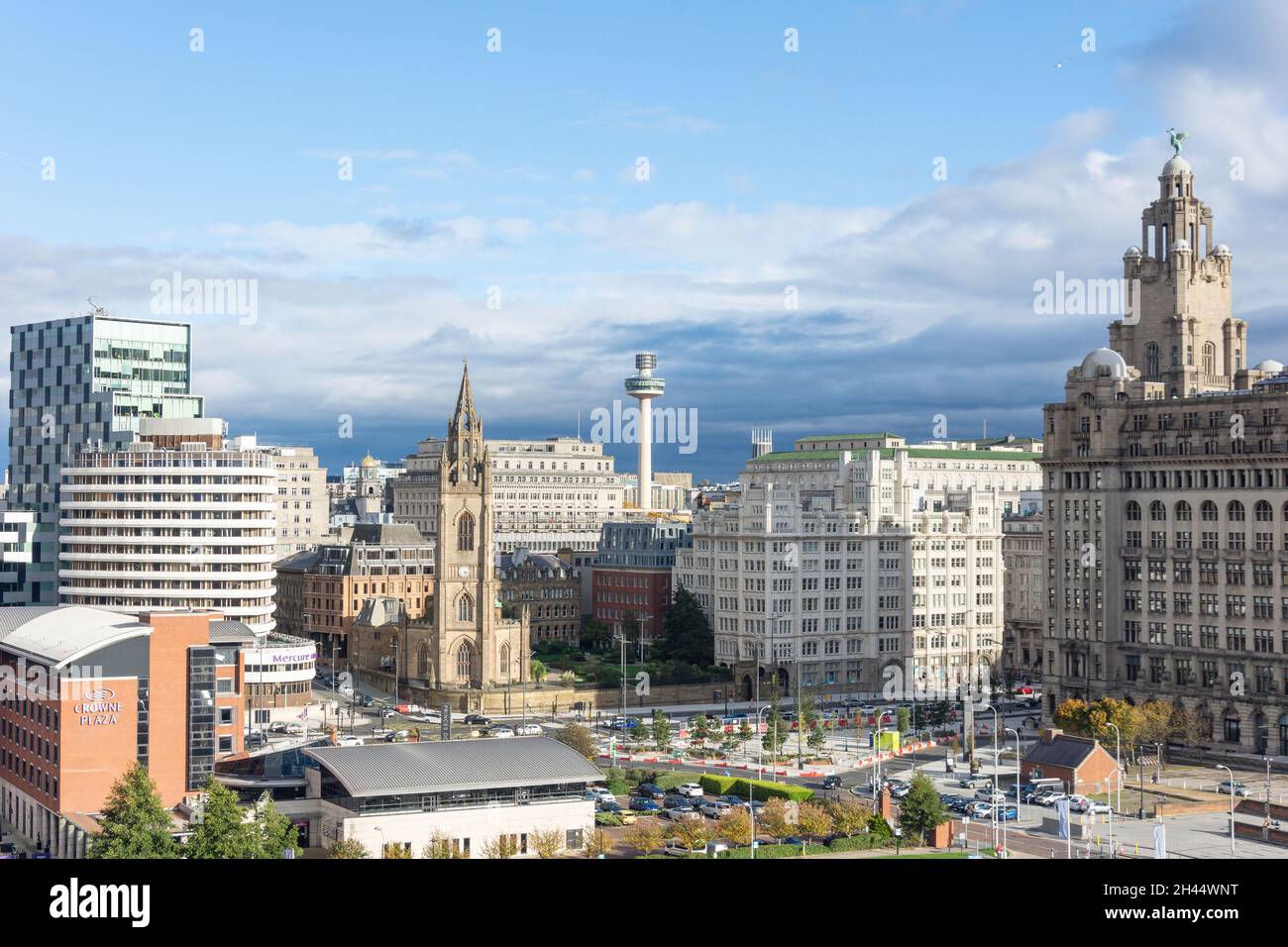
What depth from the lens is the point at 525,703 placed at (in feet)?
420

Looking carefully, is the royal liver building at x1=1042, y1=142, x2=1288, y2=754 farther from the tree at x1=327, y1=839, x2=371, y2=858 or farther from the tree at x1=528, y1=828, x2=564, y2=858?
the tree at x1=327, y1=839, x2=371, y2=858

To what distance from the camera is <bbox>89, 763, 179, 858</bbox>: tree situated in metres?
61.4

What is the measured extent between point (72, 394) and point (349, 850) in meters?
100

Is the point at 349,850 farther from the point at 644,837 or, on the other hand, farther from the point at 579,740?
the point at 579,740

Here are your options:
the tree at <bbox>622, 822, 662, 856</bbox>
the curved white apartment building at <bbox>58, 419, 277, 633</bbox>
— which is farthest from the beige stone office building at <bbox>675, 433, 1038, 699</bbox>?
the tree at <bbox>622, 822, 662, 856</bbox>

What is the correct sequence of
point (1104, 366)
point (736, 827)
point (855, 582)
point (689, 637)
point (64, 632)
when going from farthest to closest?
1. point (855, 582)
2. point (689, 637)
3. point (1104, 366)
4. point (64, 632)
5. point (736, 827)

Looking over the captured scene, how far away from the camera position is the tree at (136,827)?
201 feet

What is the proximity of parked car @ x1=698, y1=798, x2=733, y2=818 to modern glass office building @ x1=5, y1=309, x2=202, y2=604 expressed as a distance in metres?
81.9

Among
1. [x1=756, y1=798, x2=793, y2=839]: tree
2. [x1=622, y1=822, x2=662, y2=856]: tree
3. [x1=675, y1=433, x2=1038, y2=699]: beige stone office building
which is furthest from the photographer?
[x1=675, y1=433, x2=1038, y2=699]: beige stone office building

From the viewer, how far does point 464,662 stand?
5290 inches

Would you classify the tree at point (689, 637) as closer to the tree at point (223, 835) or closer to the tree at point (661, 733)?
the tree at point (661, 733)

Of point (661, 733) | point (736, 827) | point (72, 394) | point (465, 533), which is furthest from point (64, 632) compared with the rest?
point (72, 394)

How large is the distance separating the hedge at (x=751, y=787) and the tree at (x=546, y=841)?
60.8 ft
